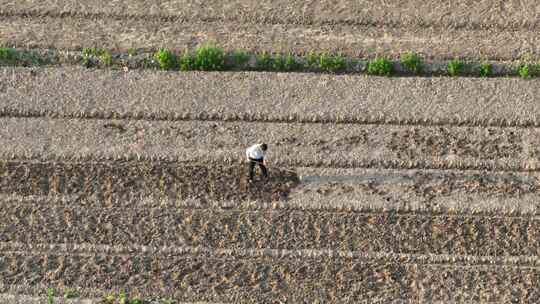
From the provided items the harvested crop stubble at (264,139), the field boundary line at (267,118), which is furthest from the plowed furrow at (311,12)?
the harvested crop stubble at (264,139)

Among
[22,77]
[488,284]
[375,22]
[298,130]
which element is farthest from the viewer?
[375,22]

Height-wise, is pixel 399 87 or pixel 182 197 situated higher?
pixel 399 87

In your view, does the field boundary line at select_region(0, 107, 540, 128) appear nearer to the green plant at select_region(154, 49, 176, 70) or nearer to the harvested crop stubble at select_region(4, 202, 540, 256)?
the green plant at select_region(154, 49, 176, 70)

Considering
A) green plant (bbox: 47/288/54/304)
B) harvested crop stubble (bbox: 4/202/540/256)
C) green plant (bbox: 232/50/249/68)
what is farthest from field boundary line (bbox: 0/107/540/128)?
green plant (bbox: 47/288/54/304)

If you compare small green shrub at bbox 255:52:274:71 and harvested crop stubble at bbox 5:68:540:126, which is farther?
small green shrub at bbox 255:52:274:71

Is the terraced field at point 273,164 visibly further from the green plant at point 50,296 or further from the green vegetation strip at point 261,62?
the green vegetation strip at point 261,62

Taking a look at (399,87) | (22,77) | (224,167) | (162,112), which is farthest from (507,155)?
(22,77)

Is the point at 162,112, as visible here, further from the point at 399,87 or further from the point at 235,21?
the point at 399,87

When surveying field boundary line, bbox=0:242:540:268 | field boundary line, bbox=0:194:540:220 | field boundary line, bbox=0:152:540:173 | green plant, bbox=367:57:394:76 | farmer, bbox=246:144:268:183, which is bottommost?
field boundary line, bbox=0:242:540:268
